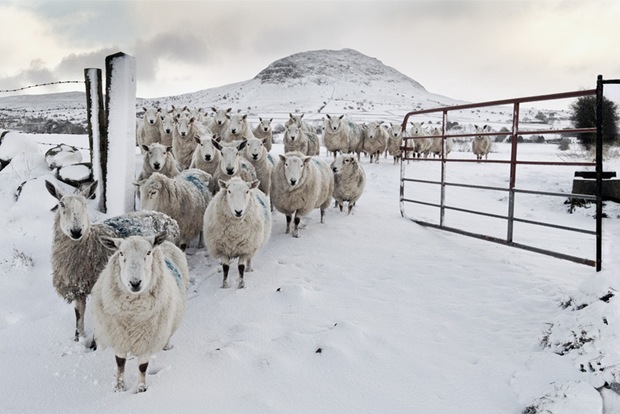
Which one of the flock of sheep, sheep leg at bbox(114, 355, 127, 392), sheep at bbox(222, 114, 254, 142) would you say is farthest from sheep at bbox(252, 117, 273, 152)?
sheep leg at bbox(114, 355, 127, 392)

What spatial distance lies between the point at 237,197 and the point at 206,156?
308 cm

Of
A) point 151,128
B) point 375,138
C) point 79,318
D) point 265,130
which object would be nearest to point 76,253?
point 79,318

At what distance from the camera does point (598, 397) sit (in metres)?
2.89

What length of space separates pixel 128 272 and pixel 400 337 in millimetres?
2542

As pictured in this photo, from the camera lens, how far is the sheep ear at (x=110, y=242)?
3.34 m

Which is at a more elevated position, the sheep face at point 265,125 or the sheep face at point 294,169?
the sheep face at point 265,125

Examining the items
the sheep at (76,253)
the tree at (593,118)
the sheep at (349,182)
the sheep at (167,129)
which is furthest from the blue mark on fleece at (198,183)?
the tree at (593,118)

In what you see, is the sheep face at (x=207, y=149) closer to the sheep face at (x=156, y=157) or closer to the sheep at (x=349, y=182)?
the sheep face at (x=156, y=157)

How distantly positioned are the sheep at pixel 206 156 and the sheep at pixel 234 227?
2.63m

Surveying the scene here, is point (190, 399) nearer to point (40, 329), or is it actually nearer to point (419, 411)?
point (419, 411)

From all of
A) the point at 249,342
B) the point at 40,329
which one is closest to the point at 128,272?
the point at 249,342

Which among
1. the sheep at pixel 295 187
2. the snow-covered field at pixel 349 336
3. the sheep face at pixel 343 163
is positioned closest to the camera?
the snow-covered field at pixel 349 336

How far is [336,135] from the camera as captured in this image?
15.3 m

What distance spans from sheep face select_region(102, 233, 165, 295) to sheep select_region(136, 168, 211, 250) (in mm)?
2612
